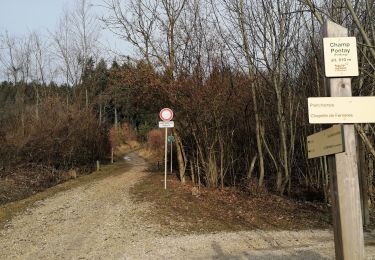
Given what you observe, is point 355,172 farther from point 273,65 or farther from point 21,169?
point 21,169

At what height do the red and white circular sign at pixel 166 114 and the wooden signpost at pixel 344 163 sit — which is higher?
the red and white circular sign at pixel 166 114

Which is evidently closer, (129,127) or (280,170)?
(280,170)

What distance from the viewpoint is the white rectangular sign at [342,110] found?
4254 mm

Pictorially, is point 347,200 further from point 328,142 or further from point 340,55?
point 340,55

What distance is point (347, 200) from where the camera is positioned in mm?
4293

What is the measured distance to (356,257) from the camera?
14.0 ft

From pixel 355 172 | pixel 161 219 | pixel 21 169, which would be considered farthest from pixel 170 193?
pixel 355 172

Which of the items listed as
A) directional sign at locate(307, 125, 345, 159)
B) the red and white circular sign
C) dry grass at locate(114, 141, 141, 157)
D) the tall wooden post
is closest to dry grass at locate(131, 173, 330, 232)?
the red and white circular sign

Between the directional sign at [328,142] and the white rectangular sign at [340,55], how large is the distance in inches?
22.8

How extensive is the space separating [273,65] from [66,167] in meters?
14.9

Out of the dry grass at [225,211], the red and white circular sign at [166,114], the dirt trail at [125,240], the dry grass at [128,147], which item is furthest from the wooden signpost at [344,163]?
the dry grass at [128,147]

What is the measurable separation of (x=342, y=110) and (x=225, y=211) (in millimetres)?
9529

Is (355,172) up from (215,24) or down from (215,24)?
down

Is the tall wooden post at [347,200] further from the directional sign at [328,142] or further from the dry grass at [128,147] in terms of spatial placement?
the dry grass at [128,147]
